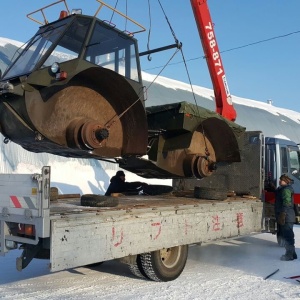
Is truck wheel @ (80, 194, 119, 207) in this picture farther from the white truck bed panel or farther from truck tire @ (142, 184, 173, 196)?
truck tire @ (142, 184, 173, 196)

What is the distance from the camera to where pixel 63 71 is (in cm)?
517

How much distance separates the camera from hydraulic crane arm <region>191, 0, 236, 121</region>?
897 centimetres

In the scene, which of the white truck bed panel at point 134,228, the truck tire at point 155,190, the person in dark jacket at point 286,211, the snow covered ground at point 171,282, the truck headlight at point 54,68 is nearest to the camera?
the white truck bed panel at point 134,228

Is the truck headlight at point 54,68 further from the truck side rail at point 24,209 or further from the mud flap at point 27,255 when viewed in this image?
the mud flap at point 27,255

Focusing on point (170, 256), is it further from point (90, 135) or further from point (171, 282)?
point (90, 135)

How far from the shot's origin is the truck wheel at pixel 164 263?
5.96 metres

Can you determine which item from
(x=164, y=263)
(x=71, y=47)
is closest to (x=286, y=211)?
(x=164, y=263)

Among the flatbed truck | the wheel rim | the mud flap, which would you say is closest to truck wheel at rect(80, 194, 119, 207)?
the flatbed truck

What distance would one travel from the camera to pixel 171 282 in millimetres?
6156

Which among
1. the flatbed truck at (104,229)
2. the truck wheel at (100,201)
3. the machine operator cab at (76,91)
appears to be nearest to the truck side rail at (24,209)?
the flatbed truck at (104,229)

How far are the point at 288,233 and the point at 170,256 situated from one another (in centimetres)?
264

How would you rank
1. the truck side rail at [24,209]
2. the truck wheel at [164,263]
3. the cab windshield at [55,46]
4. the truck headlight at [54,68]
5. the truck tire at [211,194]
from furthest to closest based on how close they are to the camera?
the truck tire at [211,194]
the truck wheel at [164,263]
the cab windshield at [55,46]
the truck headlight at [54,68]
the truck side rail at [24,209]

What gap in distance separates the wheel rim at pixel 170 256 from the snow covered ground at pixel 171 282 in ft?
0.85

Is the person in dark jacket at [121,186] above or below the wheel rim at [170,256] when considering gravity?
above
